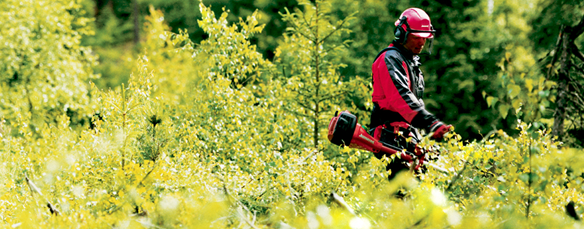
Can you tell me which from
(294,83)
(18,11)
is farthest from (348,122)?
(18,11)

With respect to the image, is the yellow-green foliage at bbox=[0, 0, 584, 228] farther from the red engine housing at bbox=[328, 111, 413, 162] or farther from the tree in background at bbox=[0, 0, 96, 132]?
the tree in background at bbox=[0, 0, 96, 132]

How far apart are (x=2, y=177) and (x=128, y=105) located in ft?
3.87

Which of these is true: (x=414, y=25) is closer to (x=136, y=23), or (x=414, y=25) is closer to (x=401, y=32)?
(x=401, y=32)

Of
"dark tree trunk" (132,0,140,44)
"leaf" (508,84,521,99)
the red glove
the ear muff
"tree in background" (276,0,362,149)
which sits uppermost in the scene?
"leaf" (508,84,521,99)

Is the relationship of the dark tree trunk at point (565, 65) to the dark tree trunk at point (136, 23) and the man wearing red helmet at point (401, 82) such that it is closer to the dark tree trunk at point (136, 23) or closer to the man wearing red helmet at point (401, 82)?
the man wearing red helmet at point (401, 82)

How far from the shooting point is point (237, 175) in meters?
4.36

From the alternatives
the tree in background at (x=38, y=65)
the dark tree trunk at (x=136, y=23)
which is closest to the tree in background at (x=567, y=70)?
the tree in background at (x=38, y=65)

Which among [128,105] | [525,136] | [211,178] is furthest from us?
[128,105]

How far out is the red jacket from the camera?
4.06m

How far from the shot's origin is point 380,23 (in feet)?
53.1

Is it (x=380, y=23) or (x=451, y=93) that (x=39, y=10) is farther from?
(x=451, y=93)

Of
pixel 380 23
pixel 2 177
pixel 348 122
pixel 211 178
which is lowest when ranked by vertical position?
pixel 380 23

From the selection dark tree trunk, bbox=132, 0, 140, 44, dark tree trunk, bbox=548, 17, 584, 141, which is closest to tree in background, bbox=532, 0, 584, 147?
dark tree trunk, bbox=548, 17, 584, 141

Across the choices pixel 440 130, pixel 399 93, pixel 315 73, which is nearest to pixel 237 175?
pixel 399 93
